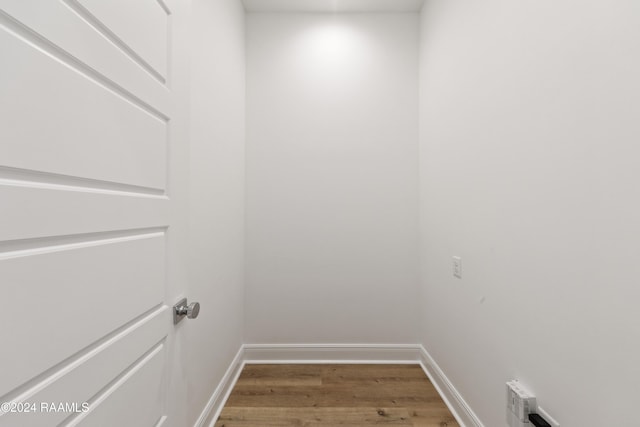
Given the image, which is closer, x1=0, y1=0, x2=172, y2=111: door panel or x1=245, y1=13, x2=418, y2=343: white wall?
x1=0, y1=0, x2=172, y2=111: door panel

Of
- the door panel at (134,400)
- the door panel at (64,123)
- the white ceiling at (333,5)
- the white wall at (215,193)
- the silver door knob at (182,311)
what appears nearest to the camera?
the door panel at (64,123)

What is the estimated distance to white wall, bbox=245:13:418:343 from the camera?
2.19m

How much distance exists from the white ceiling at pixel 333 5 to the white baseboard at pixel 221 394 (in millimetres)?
2578

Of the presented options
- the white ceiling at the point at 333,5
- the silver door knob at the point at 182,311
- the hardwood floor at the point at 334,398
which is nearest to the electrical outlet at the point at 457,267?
the hardwood floor at the point at 334,398

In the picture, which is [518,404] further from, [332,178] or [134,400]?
[332,178]

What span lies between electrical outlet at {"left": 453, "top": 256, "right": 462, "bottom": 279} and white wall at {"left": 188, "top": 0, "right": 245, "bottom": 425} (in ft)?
4.51

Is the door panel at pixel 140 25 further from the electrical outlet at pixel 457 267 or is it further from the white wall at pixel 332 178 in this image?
the electrical outlet at pixel 457 267

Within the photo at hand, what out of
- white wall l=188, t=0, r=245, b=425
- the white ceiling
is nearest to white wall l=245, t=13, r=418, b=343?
the white ceiling

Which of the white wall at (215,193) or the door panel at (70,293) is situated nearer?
the door panel at (70,293)

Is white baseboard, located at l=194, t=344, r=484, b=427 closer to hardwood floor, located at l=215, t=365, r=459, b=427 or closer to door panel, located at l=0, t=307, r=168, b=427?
hardwood floor, located at l=215, t=365, r=459, b=427

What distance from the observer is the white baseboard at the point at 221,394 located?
1485 millimetres

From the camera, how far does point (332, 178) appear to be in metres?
2.20

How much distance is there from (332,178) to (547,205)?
143cm

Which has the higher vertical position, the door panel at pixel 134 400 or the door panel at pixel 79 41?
the door panel at pixel 79 41
